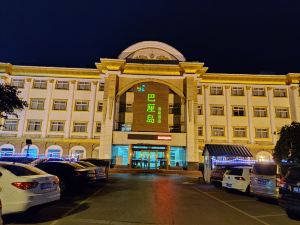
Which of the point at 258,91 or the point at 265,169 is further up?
the point at 258,91

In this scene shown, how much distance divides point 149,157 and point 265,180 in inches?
1074

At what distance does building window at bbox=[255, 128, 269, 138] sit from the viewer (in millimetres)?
40812

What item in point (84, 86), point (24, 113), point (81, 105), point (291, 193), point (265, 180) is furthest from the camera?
point (84, 86)

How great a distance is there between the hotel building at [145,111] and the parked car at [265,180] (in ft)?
82.9

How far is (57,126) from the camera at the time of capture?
4022cm

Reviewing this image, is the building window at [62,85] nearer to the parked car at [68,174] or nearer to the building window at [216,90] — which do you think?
the building window at [216,90]

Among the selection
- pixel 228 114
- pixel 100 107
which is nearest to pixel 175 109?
pixel 228 114

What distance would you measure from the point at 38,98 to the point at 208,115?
25195mm

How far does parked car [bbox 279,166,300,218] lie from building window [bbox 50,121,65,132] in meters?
35.8

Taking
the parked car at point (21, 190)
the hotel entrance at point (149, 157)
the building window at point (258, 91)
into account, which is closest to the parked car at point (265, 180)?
the parked car at point (21, 190)

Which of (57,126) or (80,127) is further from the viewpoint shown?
(80,127)

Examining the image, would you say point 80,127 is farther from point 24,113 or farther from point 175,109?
point 175,109

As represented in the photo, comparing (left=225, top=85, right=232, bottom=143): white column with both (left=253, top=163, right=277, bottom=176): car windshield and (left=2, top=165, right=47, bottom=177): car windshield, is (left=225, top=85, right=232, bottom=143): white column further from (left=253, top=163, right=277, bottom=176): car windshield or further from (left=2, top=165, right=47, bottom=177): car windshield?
(left=2, top=165, right=47, bottom=177): car windshield

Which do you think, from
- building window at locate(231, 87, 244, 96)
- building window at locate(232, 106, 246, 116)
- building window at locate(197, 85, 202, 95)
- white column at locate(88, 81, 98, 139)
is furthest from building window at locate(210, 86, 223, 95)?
white column at locate(88, 81, 98, 139)
